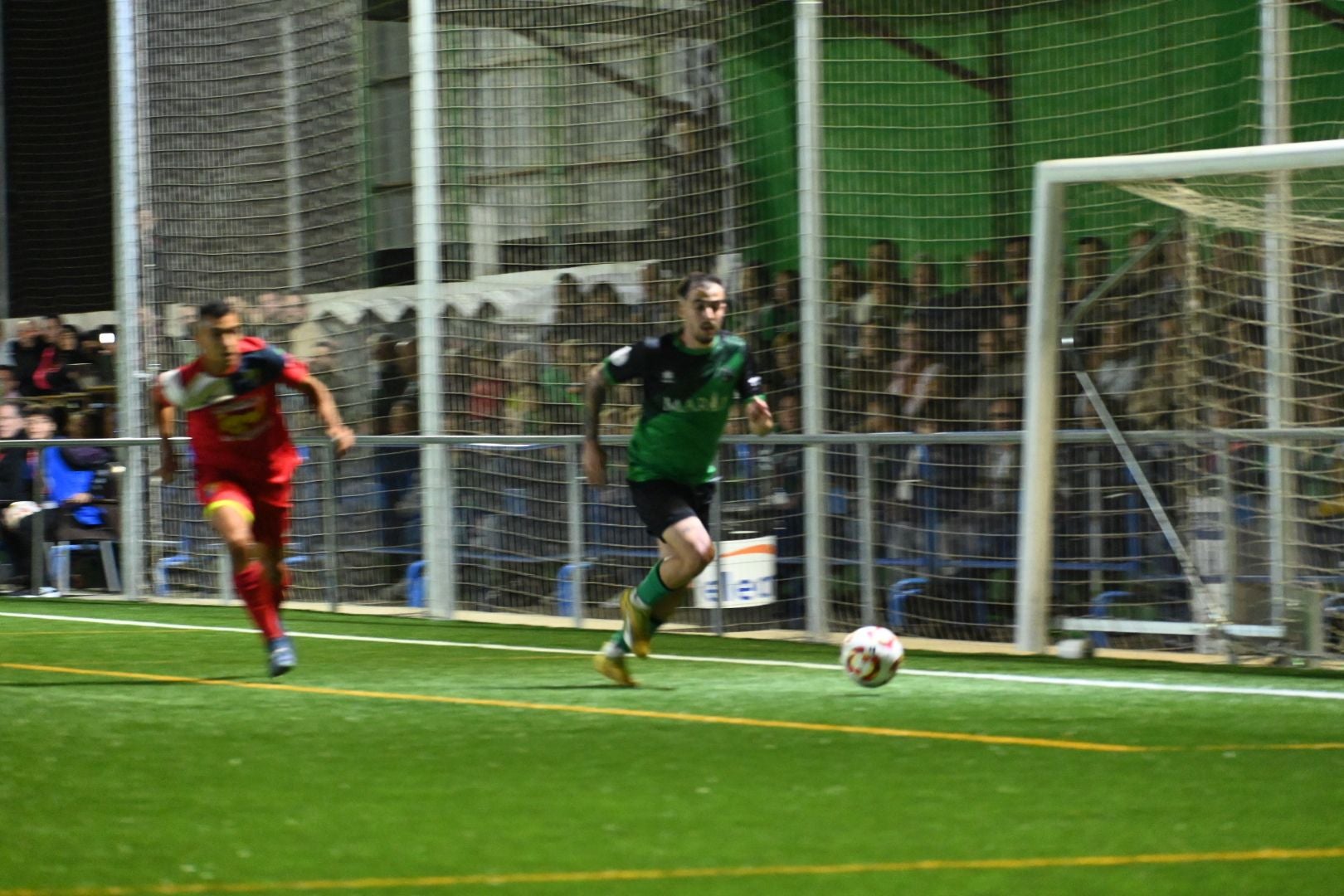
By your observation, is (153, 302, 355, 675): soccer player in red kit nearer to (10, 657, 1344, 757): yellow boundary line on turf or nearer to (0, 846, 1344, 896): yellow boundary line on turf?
(10, 657, 1344, 757): yellow boundary line on turf

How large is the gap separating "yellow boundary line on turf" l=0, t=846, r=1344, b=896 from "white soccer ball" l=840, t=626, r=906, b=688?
3811 millimetres

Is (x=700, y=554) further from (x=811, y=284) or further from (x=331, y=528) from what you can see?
(x=331, y=528)

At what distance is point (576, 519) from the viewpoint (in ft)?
44.9

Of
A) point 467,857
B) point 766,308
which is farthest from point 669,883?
point 766,308

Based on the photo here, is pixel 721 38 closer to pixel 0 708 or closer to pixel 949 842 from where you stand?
pixel 0 708

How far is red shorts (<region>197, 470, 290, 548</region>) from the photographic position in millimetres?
9633

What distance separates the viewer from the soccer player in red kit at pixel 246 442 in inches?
374

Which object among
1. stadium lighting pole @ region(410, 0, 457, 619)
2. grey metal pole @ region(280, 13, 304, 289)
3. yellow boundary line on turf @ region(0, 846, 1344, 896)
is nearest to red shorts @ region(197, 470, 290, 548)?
stadium lighting pole @ region(410, 0, 457, 619)

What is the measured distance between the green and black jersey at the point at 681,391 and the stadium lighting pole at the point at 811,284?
2.90 m

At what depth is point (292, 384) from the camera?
32.2 ft

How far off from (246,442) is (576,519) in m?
4.20

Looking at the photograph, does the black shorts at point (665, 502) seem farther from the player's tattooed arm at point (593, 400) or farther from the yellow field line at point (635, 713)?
the yellow field line at point (635, 713)

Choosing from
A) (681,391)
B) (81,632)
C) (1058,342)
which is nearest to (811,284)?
(1058,342)

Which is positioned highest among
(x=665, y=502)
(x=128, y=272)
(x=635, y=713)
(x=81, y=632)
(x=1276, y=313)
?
(x=128, y=272)
